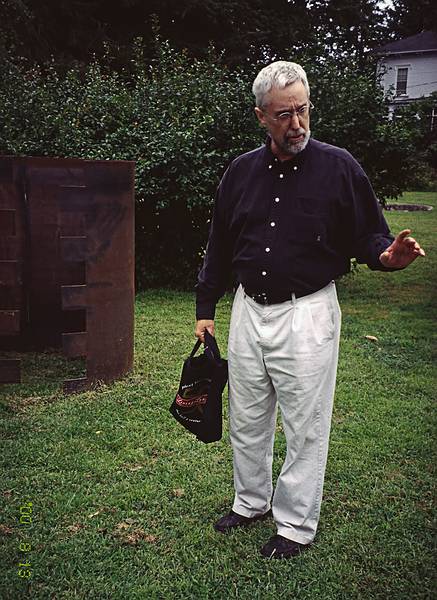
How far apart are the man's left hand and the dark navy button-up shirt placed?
0.08 m

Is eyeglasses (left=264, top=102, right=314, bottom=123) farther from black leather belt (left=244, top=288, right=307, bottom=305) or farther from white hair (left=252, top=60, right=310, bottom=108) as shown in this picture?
black leather belt (left=244, top=288, right=307, bottom=305)

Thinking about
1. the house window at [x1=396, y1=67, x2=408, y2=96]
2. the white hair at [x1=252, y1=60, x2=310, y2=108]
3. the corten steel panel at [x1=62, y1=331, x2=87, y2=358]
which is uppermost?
the house window at [x1=396, y1=67, x2=408, y2=96]

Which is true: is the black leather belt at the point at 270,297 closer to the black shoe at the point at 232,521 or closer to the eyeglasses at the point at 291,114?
the eyeglasses at the point at 291,114

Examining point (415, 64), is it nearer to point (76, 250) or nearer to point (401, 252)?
point (76, 250)

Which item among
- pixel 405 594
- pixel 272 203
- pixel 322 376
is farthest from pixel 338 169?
pixel 405 594

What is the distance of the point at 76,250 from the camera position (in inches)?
196

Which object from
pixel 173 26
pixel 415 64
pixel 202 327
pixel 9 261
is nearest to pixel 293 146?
pixel 202 327

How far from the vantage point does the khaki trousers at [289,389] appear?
9.91 ft

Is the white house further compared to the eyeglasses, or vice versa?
the white house

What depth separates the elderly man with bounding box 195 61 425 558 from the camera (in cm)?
294

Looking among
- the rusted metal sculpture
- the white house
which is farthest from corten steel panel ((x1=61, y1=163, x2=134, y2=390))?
the white house

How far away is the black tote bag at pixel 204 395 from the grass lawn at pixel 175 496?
1.77 ft

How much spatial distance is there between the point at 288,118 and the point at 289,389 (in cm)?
115

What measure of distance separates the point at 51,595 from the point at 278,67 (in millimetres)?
2375
